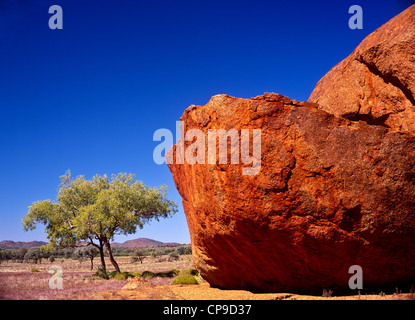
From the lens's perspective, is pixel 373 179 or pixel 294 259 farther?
pixel 294 259

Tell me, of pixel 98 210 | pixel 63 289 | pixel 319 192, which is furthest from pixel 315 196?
pixel 98 210

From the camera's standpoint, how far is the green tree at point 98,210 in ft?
84.9

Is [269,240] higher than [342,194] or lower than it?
lower

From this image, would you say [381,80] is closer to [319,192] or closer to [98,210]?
[319,192]

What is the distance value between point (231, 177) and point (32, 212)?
25736 millimetres

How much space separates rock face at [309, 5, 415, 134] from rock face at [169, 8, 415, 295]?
0.05 m

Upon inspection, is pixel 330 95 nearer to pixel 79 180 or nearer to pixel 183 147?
pixel 183 147

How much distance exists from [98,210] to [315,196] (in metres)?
21.0

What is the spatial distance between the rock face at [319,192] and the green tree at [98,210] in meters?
18.0

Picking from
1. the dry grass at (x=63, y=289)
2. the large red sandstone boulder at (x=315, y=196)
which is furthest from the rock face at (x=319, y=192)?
the dry grass at (x=63, y=289)

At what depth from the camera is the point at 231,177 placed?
9.09 m
